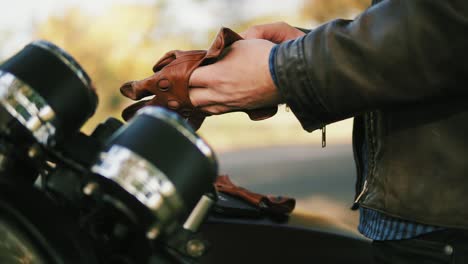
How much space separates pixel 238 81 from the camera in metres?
0.73

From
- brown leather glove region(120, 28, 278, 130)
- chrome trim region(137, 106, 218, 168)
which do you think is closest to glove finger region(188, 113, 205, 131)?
brown leather glove region(120, 28, 278, 130)

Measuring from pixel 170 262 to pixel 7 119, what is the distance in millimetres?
199

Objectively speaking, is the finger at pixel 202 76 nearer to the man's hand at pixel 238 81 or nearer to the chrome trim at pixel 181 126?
the man's hand at pixel 238 81

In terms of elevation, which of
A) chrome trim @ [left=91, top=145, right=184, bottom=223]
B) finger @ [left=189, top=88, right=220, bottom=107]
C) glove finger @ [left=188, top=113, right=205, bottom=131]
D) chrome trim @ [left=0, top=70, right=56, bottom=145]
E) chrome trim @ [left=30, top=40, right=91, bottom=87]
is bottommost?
glove finger @ [left=188, top=113, right=205, bottom=131]

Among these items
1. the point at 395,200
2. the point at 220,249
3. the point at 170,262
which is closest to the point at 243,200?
the point at 220,249

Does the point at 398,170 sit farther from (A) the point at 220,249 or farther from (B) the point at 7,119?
(B) the point at 7,119

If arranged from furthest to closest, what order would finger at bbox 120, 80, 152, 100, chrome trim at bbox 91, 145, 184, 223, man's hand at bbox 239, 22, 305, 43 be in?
1. man's hand at bbox 239, 22, 305, 43
2. finger at bbox 120, 80, 152, 100
3. chrome trim at bbox 91, 145, 184, 223

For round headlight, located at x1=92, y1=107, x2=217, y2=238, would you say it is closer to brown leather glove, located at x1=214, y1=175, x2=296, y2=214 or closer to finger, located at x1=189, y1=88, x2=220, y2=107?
finger, located at x1=189, y1=88, x2=220, y2=107

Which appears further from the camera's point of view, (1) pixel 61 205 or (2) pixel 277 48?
(2) pixel 277 48

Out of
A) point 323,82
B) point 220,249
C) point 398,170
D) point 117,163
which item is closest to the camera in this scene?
point 117,163

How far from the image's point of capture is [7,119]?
0.60 meters

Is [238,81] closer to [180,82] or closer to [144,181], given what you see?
[180,82]

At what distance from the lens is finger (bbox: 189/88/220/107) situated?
76 cm

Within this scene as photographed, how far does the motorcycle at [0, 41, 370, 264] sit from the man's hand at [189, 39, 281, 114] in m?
0.15
